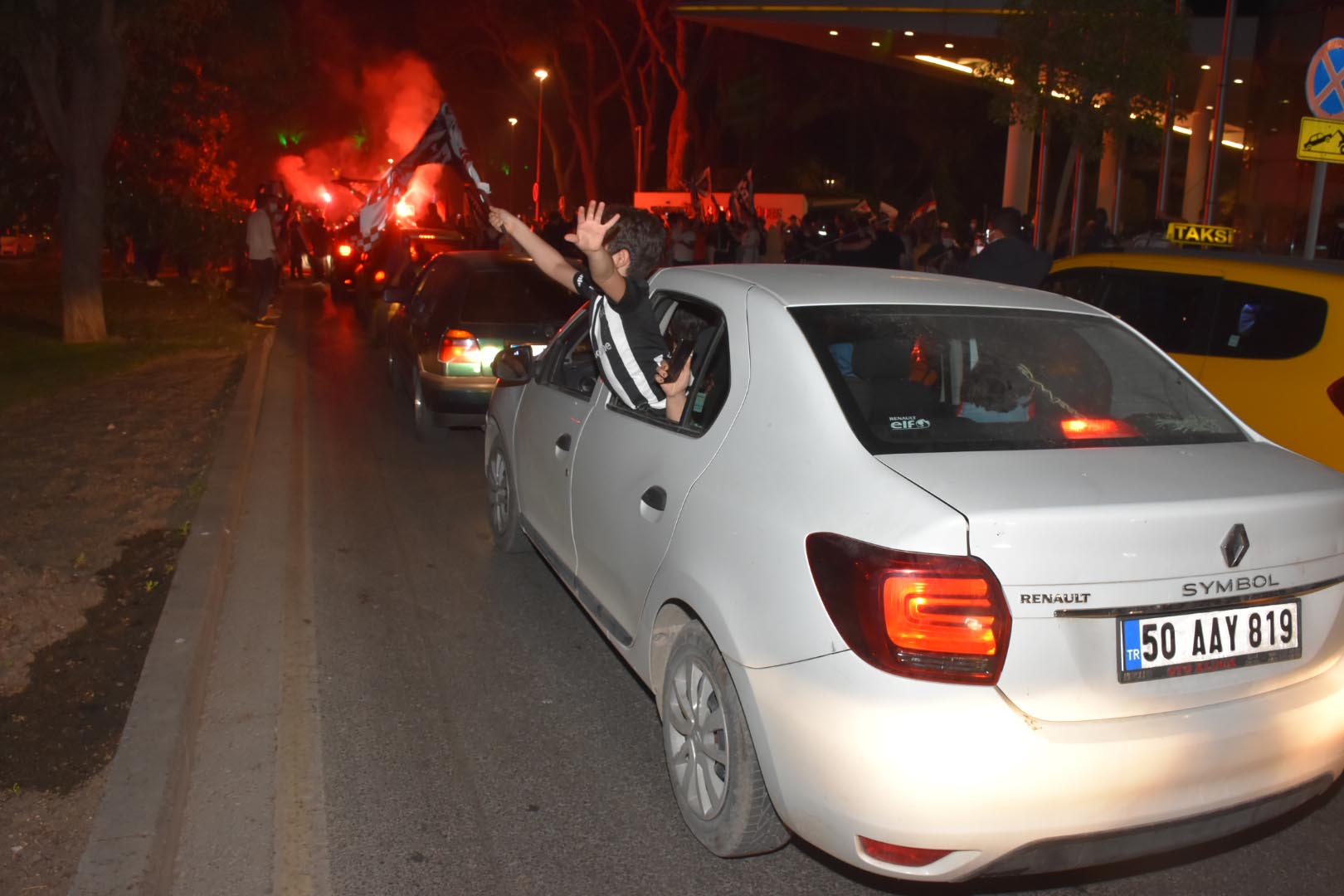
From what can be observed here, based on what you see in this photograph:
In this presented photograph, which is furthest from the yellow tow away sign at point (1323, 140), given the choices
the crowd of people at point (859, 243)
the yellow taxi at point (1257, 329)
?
the yellow taxi at point (1257, 329)

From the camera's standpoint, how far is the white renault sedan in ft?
9.31

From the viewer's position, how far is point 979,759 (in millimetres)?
2811

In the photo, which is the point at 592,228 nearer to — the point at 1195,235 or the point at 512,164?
the point at 1195,235

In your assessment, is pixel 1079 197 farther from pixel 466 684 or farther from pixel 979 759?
pixel 979 759

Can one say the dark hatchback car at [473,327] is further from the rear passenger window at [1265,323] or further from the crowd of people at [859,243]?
the rear passenger window at [1265,323]

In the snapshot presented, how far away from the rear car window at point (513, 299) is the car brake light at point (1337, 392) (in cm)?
529

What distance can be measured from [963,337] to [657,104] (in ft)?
138

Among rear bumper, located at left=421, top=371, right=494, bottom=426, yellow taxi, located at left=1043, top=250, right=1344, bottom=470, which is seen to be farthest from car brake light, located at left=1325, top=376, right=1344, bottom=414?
rear bumper, located at left=421, top=371, right=494, bottom=426

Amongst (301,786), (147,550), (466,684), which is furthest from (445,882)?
(147,550)

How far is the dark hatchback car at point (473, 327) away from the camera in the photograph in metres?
9.09

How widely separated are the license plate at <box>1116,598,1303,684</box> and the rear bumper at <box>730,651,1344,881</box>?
0.35 ft

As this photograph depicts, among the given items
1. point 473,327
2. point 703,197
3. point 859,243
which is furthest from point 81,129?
point 703,197

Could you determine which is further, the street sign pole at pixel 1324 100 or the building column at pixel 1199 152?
the building column at pixel 1199 152

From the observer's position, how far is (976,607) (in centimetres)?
283
